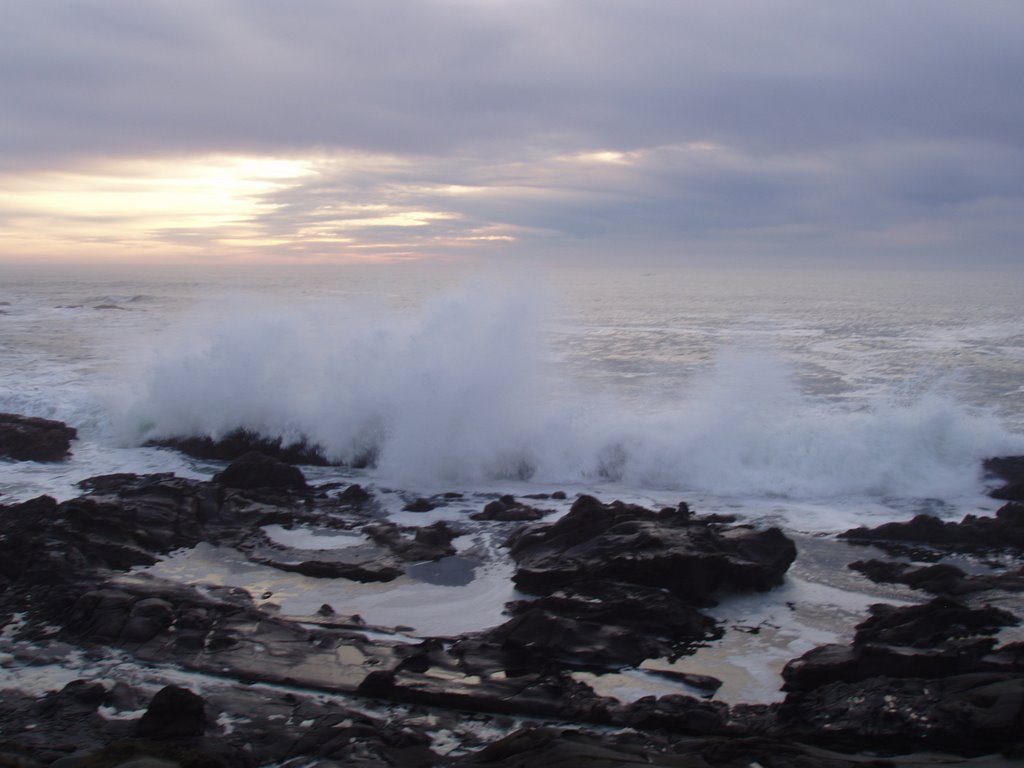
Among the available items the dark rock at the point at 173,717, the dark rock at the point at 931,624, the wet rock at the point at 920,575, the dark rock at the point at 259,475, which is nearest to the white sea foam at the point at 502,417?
the dark rock at the point at 259,475

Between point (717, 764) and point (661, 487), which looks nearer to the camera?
point (717, 764)

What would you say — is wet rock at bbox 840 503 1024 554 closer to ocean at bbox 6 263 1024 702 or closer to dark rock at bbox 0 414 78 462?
ocean at bbox 6 263 1024 702

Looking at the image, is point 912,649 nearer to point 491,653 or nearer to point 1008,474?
point 491,653

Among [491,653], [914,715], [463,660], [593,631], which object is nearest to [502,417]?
[593,631]

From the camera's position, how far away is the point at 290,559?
11.0 metres

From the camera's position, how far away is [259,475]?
14297mm

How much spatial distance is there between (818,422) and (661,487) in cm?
398

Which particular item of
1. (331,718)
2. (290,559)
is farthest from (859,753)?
(290,559)

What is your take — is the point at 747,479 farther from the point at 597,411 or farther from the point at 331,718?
the point at 331,718

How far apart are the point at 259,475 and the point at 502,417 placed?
5.15 metres

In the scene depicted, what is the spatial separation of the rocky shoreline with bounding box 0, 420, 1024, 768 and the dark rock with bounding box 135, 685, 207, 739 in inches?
0.6

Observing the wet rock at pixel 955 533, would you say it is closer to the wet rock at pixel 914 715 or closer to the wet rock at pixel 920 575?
the wet rock at pixel 920 575

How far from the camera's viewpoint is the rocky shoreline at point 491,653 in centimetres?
621

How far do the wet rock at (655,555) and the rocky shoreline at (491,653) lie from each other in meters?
0.03
